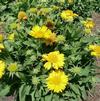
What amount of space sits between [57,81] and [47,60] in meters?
0.22

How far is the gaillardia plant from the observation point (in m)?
3.23

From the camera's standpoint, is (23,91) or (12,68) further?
(23,91)

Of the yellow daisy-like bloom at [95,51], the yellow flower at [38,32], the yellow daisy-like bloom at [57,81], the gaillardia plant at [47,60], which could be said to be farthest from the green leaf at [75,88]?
the yellow flower at [38,32]

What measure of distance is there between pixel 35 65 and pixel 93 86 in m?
0.74

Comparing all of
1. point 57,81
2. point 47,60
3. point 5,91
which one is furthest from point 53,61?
point 5,91

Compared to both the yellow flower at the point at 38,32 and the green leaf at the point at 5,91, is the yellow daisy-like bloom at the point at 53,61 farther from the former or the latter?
the green leaf at the point at 5,91

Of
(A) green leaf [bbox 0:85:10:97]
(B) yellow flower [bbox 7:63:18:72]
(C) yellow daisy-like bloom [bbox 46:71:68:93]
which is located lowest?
(A) green leaf [bbox 0:85:10:97]

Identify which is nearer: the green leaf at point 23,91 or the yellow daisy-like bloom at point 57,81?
the yellow daisy-like bloom at point 57,81

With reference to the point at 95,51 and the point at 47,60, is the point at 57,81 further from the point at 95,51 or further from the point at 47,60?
the point at 95,51

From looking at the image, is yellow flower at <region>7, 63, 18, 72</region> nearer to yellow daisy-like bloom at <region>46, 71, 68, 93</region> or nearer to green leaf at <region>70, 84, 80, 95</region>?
yellow daisy-like bloom at <region>46, 71, 68, 93</region>

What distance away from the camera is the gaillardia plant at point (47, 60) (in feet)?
10.6

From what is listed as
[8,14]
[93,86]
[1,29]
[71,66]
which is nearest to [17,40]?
[71,66]

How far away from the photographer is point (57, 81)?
10.3 feet

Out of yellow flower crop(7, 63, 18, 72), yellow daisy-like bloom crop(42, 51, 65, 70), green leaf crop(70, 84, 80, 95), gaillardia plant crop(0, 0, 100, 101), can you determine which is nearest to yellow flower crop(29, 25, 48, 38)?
gaillardia plant crop(0, 0, 100, 101)
